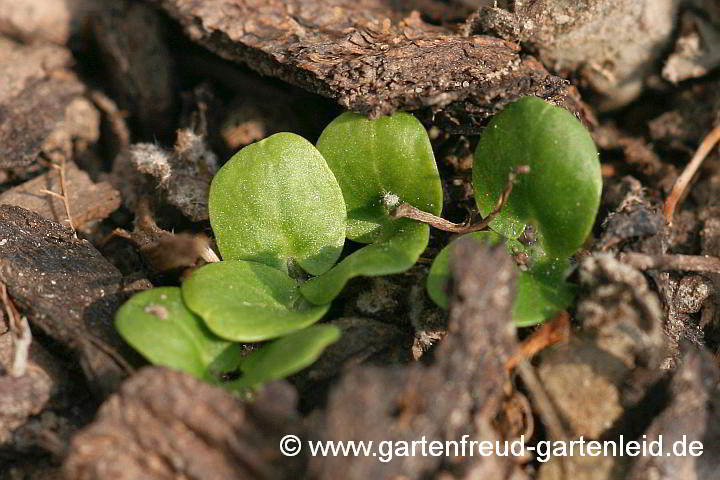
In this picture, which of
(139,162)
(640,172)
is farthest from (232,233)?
(640,172)

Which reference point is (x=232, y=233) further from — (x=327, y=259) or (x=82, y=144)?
(x=82, y=144)

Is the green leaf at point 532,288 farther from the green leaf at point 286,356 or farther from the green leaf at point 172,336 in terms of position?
the green leaf at point 172,336

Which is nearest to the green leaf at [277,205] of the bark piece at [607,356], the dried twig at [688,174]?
the bark piece at [607,356]

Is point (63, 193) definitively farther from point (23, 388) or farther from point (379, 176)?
point (379, 176)

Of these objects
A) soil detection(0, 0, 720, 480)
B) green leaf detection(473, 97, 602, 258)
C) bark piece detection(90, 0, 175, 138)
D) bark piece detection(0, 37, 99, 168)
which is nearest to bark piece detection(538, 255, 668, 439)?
soil detection(0, 0, 720, 480)

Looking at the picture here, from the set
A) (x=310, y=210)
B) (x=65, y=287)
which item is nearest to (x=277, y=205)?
(x=310, y=210)

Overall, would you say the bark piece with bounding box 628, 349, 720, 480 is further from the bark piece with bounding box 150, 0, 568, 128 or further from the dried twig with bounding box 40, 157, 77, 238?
the dried twig with bounding box 40, 157, 77, 238
